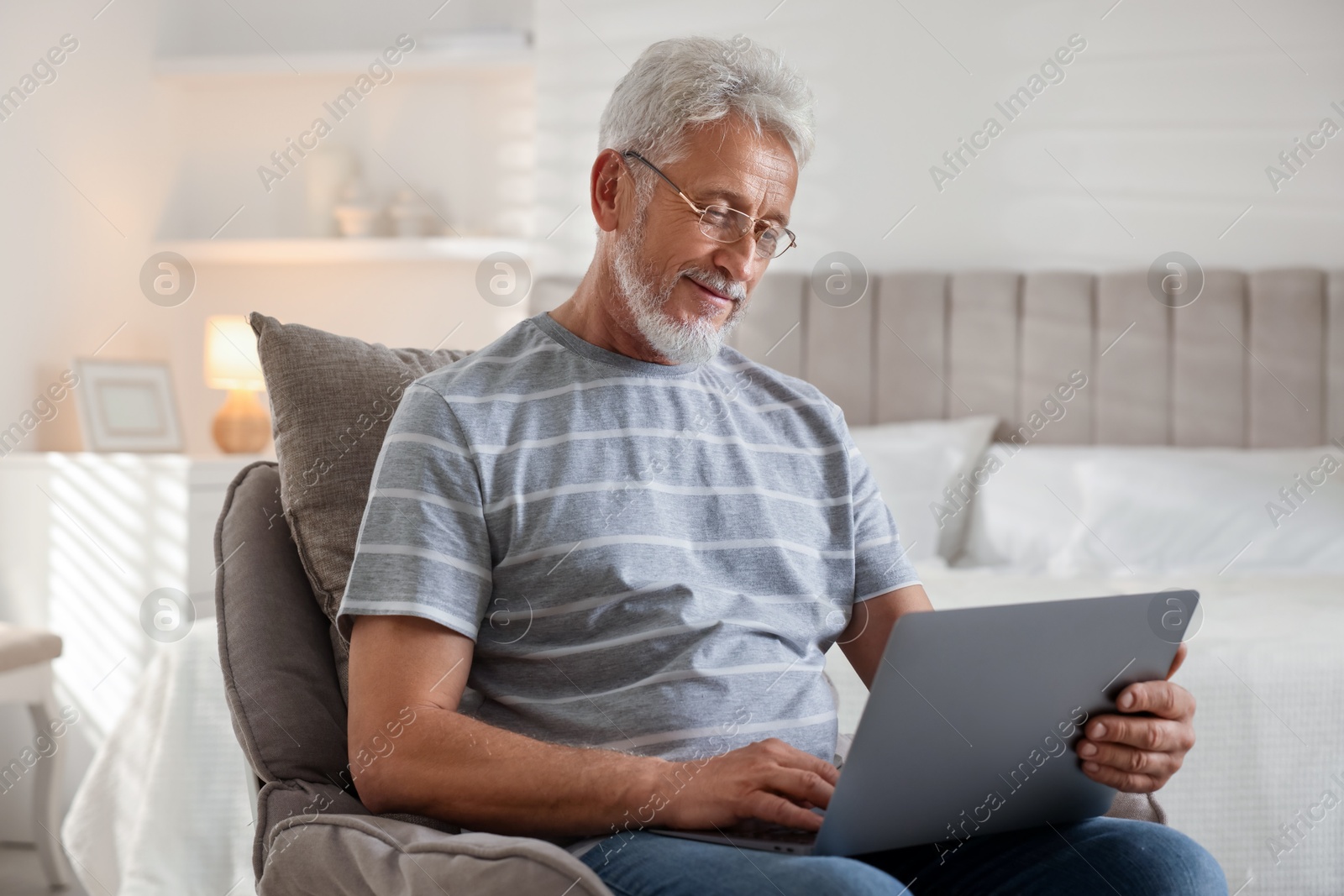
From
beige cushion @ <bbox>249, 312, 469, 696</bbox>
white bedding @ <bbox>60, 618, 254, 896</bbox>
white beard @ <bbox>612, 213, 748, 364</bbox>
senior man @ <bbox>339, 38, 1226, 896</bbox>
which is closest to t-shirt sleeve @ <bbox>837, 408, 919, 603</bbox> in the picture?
senior man @ <bbox>339, 38, 1226, 896</bbox>

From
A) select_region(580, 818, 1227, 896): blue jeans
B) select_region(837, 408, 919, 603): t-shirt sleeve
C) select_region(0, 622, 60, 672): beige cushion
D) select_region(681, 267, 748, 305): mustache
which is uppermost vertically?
select_region(681, 267, 748, 305): mustache

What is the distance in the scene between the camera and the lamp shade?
3.39 meters

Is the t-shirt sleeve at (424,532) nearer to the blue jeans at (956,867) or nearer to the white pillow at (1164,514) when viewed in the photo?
the blue jeans at (956,867)

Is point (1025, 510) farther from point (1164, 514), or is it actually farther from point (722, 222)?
point (722, 222)

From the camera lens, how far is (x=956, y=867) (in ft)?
3.55

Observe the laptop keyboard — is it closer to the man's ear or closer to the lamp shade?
the man's ear

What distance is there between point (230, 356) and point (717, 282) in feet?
8.32

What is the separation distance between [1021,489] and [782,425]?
67.7 inches

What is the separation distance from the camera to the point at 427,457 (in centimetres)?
109

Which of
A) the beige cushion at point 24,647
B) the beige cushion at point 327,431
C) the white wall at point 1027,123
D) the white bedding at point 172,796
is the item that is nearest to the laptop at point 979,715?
the beige cushion at point 327,431

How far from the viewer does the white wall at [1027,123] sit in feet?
10.6

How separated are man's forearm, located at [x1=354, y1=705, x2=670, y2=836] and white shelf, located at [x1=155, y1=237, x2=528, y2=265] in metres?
2.76

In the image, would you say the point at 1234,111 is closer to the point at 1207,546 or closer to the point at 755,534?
the point at 1207,546

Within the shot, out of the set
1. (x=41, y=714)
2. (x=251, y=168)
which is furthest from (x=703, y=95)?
(x=251, y=168)
